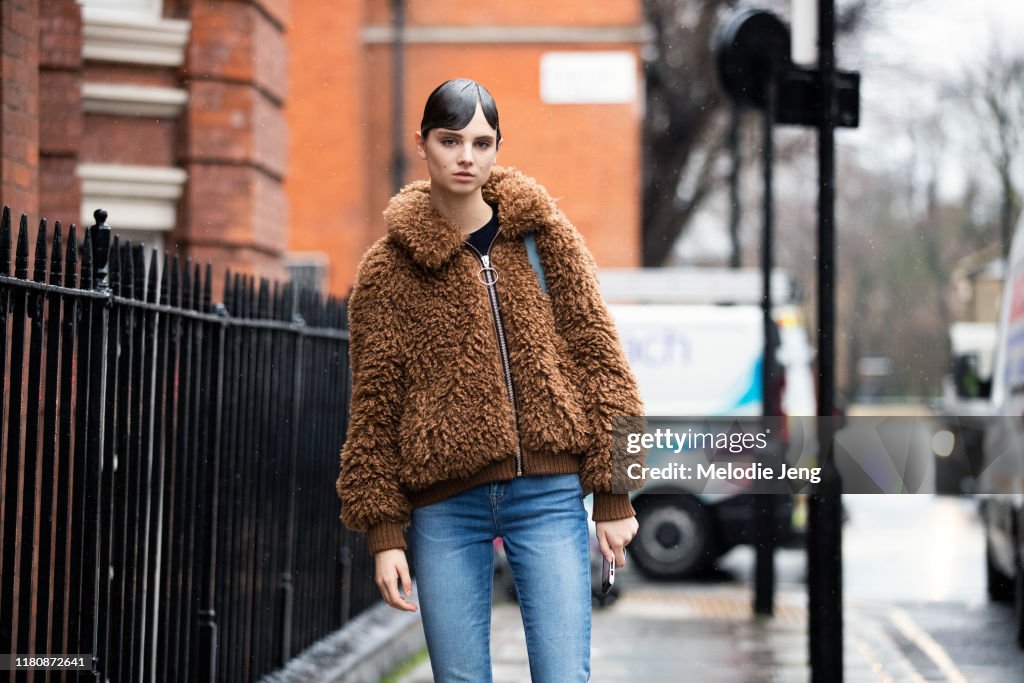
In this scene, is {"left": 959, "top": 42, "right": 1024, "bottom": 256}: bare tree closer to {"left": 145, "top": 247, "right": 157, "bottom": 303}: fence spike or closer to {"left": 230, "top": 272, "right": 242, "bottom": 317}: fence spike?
{"left": 230, "top": 272, "right": 242, "bottom": 317}: fence spike

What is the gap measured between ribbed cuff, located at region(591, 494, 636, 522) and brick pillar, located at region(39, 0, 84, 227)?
16.3 feet

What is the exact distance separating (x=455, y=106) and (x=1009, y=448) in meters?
6.21

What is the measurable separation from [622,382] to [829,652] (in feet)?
11.6

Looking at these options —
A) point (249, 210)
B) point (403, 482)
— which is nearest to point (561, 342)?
point (403, 482)

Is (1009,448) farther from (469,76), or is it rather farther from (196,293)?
(469,76)

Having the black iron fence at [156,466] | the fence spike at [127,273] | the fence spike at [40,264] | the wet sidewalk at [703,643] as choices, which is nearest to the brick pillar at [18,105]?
the black iron fence at [156,466]

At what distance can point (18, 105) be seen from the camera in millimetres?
6051

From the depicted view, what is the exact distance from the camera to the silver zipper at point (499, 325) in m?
3.19

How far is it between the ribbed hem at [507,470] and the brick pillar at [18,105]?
10.9 ft

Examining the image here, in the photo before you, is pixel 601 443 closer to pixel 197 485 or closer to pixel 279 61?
pixel 197 485

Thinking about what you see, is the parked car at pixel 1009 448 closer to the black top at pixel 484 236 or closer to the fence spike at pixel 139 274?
the fence spike at pixel 139 274

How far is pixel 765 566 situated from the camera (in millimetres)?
10312

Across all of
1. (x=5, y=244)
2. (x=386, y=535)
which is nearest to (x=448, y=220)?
(x=386, y=535)

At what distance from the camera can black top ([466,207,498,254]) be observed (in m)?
3.34
